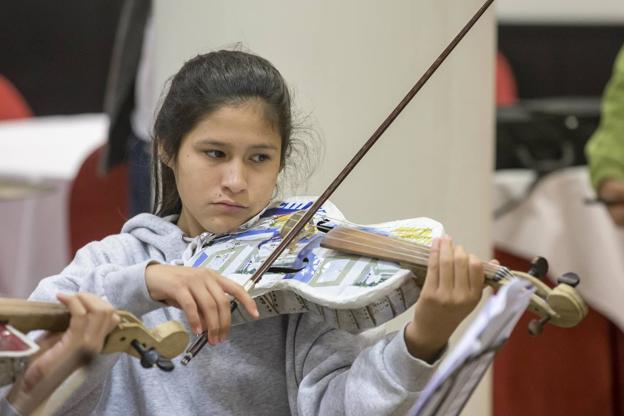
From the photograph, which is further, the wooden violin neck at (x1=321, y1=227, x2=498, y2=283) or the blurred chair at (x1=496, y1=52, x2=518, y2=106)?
the blurred chair at (x1=496, y1=52, x2=518, y2=106)

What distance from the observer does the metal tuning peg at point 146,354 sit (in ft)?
3.57

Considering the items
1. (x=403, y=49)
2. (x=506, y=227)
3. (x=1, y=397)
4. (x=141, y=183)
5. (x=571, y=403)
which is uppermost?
(x=403, y=49)

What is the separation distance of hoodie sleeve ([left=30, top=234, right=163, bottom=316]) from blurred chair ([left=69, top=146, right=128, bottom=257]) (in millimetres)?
1613

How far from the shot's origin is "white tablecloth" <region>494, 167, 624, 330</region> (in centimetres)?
281

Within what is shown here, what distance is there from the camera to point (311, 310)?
128cm

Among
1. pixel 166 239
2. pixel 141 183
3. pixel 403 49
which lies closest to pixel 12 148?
pixel 141 183

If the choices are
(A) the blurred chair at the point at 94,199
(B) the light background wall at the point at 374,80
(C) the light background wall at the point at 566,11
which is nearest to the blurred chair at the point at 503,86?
(C) the light background wall at the point at 566,11

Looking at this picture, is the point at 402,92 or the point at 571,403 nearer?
the point at 402,92

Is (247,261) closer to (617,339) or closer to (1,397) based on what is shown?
(1,397)

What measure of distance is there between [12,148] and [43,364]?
2460 millimetres

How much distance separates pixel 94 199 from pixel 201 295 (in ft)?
6.33

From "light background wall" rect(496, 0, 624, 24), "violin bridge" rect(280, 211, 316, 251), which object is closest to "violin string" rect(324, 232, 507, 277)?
"violin bridge" rect(280, 211, 316, 251)

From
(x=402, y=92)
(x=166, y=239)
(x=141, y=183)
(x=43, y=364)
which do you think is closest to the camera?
(x=43, y=364)

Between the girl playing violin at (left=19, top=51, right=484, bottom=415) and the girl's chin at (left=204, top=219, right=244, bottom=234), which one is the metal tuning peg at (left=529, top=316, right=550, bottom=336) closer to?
the girl playing violin at (left=19, top=51, right=484, bottom=415)
